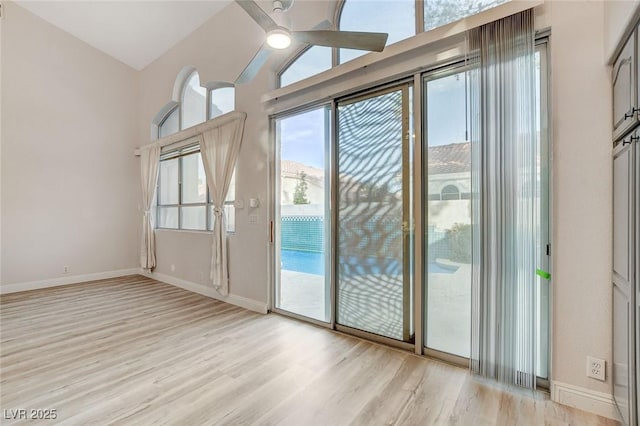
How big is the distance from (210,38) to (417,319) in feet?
15.7

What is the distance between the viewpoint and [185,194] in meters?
5.25

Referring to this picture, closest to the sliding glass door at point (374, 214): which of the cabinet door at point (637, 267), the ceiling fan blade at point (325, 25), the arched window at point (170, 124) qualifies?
the ceiling fan blade at point (325, 25)

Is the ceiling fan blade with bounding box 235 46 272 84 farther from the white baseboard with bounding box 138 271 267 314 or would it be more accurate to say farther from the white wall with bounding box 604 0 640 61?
the white baseboard with bounding box 138 271 267 314

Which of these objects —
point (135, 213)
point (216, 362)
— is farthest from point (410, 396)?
point (135, 213)

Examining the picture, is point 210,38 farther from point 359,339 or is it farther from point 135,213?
point 359,339

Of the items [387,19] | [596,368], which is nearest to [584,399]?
[596,368]

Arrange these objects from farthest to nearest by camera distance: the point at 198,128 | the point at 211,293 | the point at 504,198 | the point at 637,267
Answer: the point at 198,128, the point at 211,293, the point at 504,198, the point at 637,267

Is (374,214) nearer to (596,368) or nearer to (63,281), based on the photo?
(596,368)

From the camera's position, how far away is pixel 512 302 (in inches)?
80.2

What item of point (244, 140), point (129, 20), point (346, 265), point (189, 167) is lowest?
point (346, 265)

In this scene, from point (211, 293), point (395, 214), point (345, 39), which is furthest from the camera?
point (211, 293)

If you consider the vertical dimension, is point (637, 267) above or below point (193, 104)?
below

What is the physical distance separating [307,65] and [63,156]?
15.8ft

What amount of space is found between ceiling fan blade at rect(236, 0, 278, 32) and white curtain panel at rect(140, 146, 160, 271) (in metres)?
4.53
